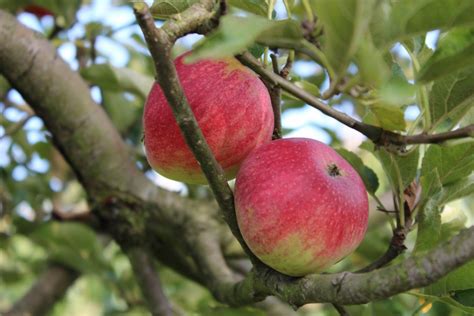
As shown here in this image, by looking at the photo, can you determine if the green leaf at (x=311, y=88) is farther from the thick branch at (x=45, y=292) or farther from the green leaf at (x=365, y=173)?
the thick branch at (x=45, y=292)

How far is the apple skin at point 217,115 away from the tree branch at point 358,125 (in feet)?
0.24

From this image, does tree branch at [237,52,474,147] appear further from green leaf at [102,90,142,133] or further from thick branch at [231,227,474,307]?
green leaf at [102,90,142,133]

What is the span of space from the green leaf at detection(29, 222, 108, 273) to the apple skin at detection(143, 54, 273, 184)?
2.36 ft

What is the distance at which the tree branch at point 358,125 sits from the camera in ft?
2.12

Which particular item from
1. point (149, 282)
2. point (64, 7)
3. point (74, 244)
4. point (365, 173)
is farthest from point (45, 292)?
point (365, 173)

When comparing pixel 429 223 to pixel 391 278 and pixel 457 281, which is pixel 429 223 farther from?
pixel 391 278

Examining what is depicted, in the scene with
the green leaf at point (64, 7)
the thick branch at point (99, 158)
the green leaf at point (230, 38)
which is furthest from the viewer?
the green leaf at point (64, 7)

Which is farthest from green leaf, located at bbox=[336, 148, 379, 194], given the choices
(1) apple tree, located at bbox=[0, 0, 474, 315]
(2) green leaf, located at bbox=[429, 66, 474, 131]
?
(2) green leaf, located at bbox=[429, 66, 474, 131]

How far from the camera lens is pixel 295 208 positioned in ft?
2.34

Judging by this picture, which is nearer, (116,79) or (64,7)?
(116,79)

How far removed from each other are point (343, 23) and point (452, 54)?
0.12 m

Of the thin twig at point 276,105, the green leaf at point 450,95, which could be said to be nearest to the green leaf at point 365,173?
the thin twig at point 276,105

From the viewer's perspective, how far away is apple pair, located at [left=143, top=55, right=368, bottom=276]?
716 millimetres

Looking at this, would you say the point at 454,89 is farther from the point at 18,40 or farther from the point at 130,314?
the point at 130,314
